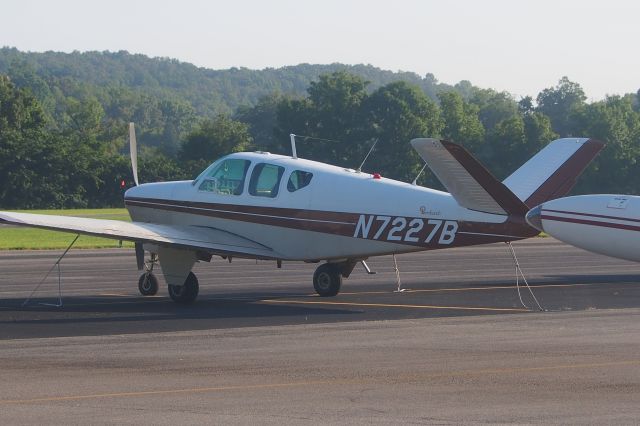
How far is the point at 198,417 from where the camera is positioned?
9727 millimetres

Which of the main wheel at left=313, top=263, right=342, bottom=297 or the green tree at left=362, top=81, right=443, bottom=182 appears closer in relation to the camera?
the main wheel at left=313, top=263, right=342, bottom=297

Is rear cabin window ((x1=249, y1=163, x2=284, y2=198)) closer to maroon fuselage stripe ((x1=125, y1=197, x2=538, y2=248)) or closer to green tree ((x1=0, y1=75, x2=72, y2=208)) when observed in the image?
maroon fuselage stripe ((x1=125, y1=197, x2=538, y2=248))

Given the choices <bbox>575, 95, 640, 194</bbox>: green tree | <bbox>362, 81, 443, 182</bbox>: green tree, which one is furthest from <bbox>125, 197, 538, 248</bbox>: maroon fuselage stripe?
<bbox>362, 81, 443, 182</bbox>: green tree

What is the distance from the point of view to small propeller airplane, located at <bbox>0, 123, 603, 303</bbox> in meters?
18.7

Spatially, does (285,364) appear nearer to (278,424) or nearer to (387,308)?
(278,424)

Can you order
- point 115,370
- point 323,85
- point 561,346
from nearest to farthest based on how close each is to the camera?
point 115,370 < point 561,346 < point 323,85

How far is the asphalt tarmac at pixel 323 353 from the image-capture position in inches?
398

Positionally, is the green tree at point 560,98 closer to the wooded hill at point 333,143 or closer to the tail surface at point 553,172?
the wooded hill at point 333,143

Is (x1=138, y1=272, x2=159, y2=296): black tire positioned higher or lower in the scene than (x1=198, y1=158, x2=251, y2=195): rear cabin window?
lower

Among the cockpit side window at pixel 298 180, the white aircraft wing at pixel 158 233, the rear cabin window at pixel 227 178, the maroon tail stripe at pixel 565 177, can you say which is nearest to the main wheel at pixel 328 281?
the white aircraft wing at pixel 158 233

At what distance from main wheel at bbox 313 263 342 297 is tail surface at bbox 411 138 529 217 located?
3949 millimetres

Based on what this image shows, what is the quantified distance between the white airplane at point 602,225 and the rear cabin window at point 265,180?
411 inches

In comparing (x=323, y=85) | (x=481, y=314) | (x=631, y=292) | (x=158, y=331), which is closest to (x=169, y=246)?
(x=158, y=331)

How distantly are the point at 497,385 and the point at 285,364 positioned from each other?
8.25ft
